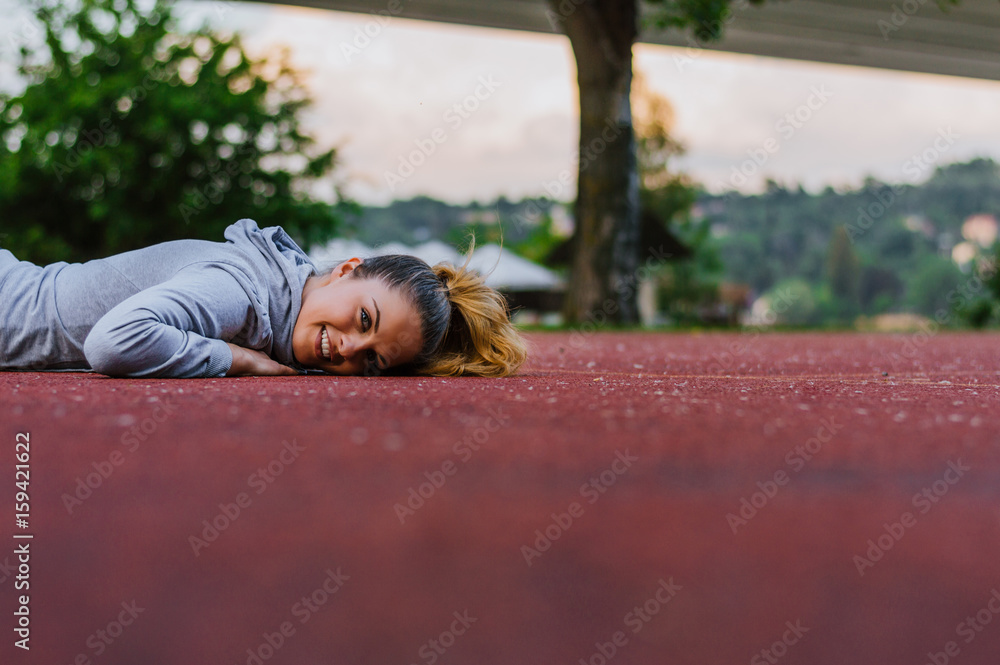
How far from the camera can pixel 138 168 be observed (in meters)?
9.47

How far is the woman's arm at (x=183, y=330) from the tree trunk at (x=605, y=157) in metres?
6.34

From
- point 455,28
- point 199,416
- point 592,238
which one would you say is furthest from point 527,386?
point 455,28

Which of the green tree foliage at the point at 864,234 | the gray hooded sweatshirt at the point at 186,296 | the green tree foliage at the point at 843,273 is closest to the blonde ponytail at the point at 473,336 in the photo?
the gray hooded sweatshirt at the point at 186,296

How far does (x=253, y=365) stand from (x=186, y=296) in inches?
10.9

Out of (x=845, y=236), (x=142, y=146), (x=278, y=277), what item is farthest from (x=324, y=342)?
(x=845, y=236)

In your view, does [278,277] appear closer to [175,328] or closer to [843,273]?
[175,328]

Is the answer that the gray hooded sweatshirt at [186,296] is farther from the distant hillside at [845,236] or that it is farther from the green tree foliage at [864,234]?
the green tree foliage at [864,234]

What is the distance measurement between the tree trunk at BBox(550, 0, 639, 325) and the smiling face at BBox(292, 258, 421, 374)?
20.2 feet

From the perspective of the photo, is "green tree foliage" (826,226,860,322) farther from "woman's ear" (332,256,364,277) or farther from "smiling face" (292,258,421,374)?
"smiling face" (292,258,421,374)

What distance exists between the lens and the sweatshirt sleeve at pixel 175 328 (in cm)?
168

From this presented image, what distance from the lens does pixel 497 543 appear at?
854mm

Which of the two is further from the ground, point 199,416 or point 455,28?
point 455,28

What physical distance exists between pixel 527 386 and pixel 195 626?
3.56 ft

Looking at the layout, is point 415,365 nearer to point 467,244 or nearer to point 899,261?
point 467,244
